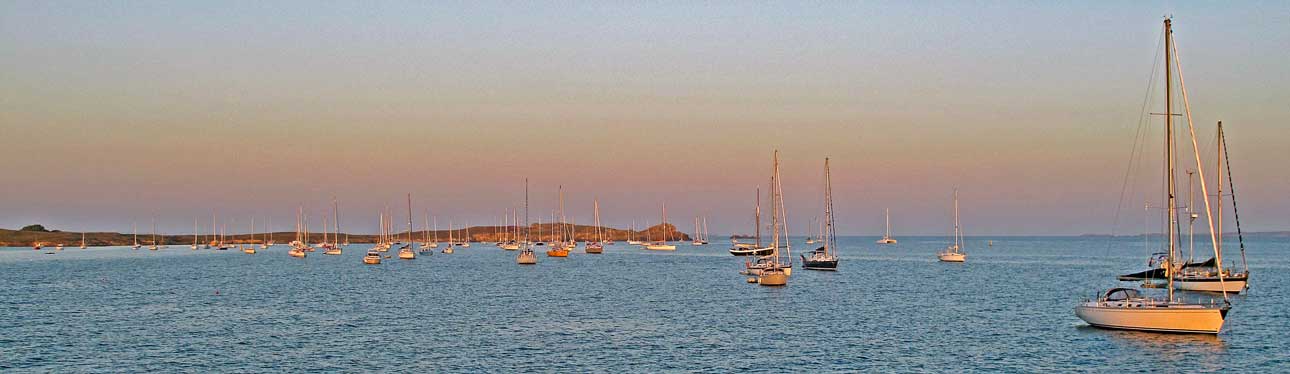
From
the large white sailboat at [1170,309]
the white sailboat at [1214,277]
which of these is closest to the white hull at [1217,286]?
the white sailboat at [1214,277]

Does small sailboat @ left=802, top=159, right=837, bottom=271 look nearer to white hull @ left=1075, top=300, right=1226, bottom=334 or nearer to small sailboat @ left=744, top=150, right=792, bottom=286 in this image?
small sailboat @ left=744, top=150, right=792, bottom=286

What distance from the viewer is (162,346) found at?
44.1m

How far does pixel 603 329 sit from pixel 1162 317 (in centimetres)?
2470

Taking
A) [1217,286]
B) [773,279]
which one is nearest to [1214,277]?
[1217,286]

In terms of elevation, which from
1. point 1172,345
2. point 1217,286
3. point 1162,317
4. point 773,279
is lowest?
point 1172,345

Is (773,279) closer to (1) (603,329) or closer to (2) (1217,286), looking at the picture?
(2) (1217,286)

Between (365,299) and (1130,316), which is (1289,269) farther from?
(365,299)

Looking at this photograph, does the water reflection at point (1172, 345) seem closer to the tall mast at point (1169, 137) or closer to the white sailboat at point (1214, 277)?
the tall mast at point (1169, 137)

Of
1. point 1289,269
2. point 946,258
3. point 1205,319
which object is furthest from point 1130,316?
point 946,258

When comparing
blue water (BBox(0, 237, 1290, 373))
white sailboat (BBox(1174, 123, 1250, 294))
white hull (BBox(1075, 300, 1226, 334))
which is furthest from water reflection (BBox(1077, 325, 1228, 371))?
white sailboat (BBox(1174, 123, 1250, 294))

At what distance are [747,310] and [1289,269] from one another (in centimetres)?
8683

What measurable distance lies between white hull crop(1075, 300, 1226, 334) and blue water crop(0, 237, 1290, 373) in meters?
0.66

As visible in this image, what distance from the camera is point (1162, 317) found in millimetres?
44625

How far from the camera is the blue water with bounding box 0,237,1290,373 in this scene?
39.4 metres
